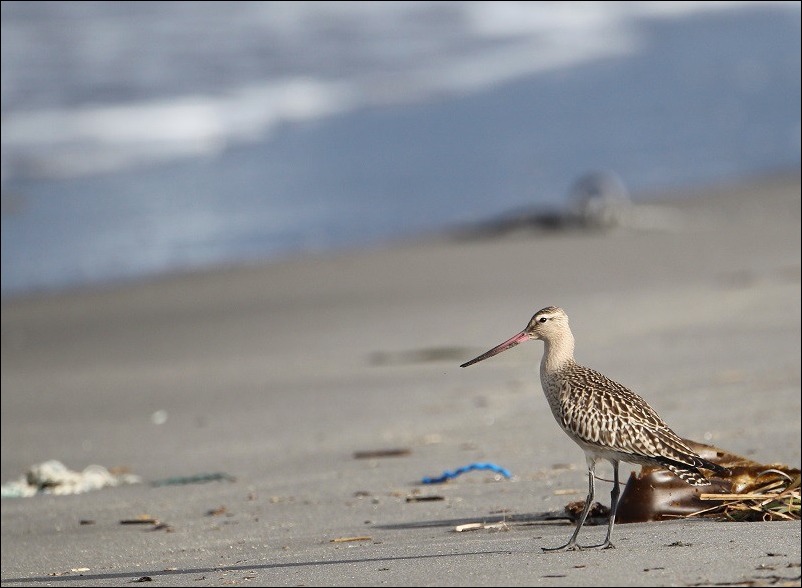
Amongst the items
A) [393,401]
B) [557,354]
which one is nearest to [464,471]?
[557,354]

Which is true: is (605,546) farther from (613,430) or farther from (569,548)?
(613,430)

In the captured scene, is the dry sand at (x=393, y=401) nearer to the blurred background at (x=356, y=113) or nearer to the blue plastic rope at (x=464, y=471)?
the blue plastic rope at (x=464, y=471)

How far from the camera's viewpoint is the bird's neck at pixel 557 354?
5809mm

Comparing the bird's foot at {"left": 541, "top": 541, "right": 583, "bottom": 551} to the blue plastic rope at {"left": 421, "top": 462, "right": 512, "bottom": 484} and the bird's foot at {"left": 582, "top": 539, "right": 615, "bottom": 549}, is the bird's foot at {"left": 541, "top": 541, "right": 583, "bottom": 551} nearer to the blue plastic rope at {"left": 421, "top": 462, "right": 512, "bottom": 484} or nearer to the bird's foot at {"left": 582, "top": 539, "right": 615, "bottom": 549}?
the bird's foot at {"left": 582, "top": 539, "right": 615, "bottom": 549}

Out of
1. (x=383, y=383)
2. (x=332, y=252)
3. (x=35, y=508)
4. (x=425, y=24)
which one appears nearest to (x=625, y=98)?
(x=425, y=24)

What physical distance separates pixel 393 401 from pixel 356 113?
17496 mm

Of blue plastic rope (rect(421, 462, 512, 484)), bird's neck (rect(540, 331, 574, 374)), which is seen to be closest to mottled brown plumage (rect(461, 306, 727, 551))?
bird's neck (rect(540, 331, 574, 374))

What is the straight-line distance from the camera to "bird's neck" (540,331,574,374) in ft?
19.1

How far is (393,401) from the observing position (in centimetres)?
943

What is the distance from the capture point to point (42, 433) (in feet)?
31.1

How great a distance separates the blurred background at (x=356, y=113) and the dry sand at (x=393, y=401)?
10.8 ft

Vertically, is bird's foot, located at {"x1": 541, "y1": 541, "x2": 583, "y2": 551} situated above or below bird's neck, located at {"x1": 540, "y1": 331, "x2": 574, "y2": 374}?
below

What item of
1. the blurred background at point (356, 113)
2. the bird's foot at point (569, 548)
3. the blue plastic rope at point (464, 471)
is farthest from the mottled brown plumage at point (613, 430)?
the blurred background at point (356, 113)

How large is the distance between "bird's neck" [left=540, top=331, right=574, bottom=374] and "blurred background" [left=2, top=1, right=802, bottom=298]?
39.9 feet
